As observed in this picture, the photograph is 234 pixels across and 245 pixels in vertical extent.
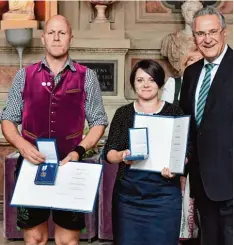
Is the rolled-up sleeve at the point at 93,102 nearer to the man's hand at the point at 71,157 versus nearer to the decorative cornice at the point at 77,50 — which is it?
the man's hand at the point at 71,157

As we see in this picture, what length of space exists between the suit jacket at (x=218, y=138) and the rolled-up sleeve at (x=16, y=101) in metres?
0.86

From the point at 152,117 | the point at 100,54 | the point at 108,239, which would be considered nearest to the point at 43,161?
the point at 152,117

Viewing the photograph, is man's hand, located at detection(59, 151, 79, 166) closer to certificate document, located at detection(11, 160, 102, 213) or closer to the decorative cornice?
certificate document, located at detection(11, 160, 102, 213)

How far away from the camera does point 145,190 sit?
2.47m

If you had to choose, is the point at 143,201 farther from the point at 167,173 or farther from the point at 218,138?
the point at 218,138

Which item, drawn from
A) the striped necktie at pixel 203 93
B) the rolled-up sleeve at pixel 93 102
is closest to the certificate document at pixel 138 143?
the striped necktie at pixel 203 93

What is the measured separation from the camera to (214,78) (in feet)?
7.77

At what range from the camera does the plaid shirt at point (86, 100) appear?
8.57ft

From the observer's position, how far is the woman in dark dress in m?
2.48

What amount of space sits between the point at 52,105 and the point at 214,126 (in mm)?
782

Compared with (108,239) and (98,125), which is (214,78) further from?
(108,239)

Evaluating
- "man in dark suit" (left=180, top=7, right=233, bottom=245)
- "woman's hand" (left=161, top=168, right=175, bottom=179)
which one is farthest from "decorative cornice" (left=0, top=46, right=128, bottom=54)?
"woman's hand" (left=161, top=168, right=175, bottom=179)

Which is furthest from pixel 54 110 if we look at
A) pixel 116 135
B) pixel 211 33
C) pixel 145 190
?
pixel 211 33

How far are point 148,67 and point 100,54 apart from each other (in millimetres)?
2556
